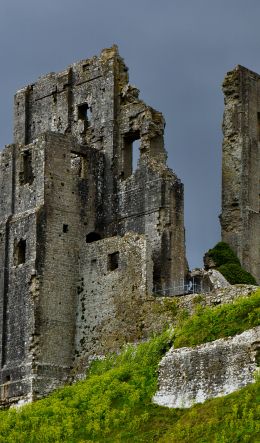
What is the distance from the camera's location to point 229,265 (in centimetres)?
5259

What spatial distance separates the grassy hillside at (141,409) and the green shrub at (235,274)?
839 centimetres

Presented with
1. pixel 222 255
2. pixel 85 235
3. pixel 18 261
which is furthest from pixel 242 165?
pixel 18 261

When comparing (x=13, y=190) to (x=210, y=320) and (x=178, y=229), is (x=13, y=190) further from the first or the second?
(x=210, y=320)

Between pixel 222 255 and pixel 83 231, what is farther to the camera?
pixel 222 255

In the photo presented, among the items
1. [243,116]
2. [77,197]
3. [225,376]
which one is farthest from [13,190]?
[225,376]

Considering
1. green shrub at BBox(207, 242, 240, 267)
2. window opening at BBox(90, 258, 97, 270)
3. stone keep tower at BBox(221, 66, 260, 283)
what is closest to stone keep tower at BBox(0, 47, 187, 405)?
window opening at BBox(90, 258, 97, 270)

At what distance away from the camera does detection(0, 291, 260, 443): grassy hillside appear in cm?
3553

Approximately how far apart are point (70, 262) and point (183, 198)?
4.47 metres

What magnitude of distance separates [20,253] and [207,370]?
12390 millimetres

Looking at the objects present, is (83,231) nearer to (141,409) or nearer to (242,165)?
(242,165)

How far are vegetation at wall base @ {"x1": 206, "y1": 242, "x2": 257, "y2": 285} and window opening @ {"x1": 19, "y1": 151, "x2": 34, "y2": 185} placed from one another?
786cm

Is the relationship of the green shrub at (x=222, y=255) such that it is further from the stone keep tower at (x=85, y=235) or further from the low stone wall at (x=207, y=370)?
the low stone wall at (x=207, y=370)

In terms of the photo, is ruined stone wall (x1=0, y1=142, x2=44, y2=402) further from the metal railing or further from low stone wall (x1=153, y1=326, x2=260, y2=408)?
low stone wall (x1=153, y1=326, x2=260, y2=408)

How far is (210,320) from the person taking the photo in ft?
134
